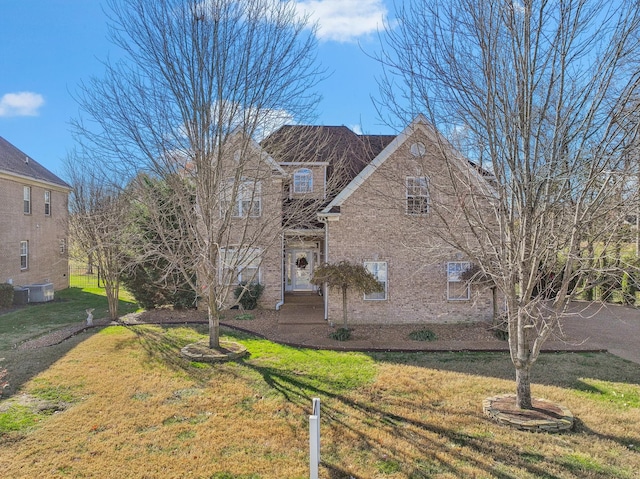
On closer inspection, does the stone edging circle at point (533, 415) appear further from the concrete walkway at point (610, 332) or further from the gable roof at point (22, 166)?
the gable roof at point (22, 166)

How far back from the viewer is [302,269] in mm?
21328

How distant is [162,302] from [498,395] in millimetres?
14222

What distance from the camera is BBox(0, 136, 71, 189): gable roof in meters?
21.4

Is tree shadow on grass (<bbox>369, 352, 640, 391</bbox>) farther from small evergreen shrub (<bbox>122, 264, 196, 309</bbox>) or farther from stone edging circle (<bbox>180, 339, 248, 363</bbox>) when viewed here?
small evergreen shrub (<bbox>122, 264, 196, 309</bbox>)

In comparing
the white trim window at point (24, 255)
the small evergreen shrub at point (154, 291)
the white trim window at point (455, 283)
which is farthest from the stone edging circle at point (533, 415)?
the white trim window at point (24, 255)

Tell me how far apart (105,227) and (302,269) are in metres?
9.91

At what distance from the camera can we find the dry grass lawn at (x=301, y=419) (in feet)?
17.9

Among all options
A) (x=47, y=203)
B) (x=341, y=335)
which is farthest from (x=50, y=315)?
(x=341, y=335)

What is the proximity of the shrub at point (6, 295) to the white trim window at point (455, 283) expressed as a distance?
20129 mm

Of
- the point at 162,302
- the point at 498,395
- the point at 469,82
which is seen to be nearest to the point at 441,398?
the point at 498,395

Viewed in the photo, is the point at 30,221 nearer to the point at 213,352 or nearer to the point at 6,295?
the point at 6,295

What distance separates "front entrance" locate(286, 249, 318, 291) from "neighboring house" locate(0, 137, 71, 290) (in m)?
Result: 11.8

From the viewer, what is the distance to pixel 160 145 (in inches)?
394

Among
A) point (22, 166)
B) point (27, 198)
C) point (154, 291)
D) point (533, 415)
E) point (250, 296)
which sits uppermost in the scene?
point (22, 166)
